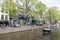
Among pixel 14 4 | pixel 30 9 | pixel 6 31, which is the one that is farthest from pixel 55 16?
pixel 6 31

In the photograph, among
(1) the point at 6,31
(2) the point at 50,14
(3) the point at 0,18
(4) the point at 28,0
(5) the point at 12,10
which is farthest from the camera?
(2) the point at 50,14

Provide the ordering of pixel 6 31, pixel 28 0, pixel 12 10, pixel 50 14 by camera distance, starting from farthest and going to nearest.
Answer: pixel 50 14 → pixel 28 0 → pixel 12 10 → pixel 6 31

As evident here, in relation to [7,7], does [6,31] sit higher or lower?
lower

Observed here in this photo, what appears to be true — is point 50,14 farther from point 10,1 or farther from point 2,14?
point 10,1

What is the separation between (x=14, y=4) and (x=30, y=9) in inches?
342

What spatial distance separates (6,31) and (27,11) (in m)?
24.0

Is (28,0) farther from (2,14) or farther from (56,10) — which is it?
(56,10)

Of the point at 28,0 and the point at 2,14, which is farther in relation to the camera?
the point at 2,14

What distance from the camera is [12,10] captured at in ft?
211

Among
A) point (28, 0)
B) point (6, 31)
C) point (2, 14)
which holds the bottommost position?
point (6, 31)

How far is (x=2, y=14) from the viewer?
3098 inches

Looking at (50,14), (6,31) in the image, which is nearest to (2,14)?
(6,31)

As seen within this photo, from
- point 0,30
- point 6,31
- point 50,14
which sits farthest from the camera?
point 50,14

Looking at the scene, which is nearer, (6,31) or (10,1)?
(6,31)
